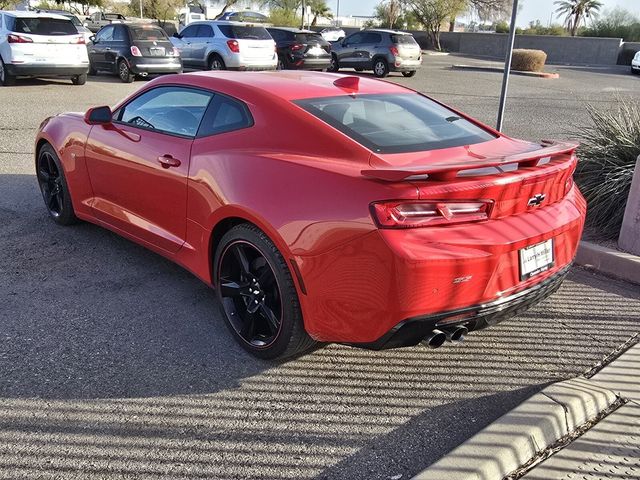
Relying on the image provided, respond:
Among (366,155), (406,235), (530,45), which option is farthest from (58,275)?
(530,45)

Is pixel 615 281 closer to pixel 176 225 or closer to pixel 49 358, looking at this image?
pixel 176 225

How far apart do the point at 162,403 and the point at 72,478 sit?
2.02 feet

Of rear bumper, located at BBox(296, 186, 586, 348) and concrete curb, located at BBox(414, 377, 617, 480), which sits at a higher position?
rear bumper, located at BBox(296, 186, 586, 348)

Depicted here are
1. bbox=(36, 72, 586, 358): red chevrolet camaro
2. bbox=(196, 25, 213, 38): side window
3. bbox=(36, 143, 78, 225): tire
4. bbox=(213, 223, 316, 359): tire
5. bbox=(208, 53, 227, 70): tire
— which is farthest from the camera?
bbox=(196, 25, 213, 38): side window

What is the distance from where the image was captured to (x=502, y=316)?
316 cm

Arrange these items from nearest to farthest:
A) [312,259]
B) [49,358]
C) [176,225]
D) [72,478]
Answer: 1. [72,478]
2. [312,259]
3. [49,358]
4. [176,225]

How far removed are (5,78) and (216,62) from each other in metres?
5.86

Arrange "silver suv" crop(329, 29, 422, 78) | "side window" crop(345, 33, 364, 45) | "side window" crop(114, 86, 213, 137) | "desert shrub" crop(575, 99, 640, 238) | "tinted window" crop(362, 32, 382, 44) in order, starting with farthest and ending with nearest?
"side window" crop(345, 33, 364, 45), "tinted window" crop(362, 32, 382, 44), "silver suv" crop(329, 29, 422, 78), "desert shrub" crop(575, 99, 640, 238), "side window" crop(114, 86, 213, 137)

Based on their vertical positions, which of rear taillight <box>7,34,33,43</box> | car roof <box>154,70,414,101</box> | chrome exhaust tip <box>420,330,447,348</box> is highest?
rear taillight <box>7,34,33,43</box>

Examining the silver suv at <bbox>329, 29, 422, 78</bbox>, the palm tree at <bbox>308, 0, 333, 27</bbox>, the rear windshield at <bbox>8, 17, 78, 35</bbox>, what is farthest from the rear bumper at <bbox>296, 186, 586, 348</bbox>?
the palm tree at <bbox>308, 0, 333, 27</bbox>

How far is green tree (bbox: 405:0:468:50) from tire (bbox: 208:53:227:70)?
106 feet

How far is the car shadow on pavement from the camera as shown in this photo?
2756 mm

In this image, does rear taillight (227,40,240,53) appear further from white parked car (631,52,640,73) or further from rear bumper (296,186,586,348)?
white parked car (631,52,640,73)

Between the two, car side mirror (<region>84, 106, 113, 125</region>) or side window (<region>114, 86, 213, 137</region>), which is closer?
side window (<region>114, 86, 213, 137</region>)
